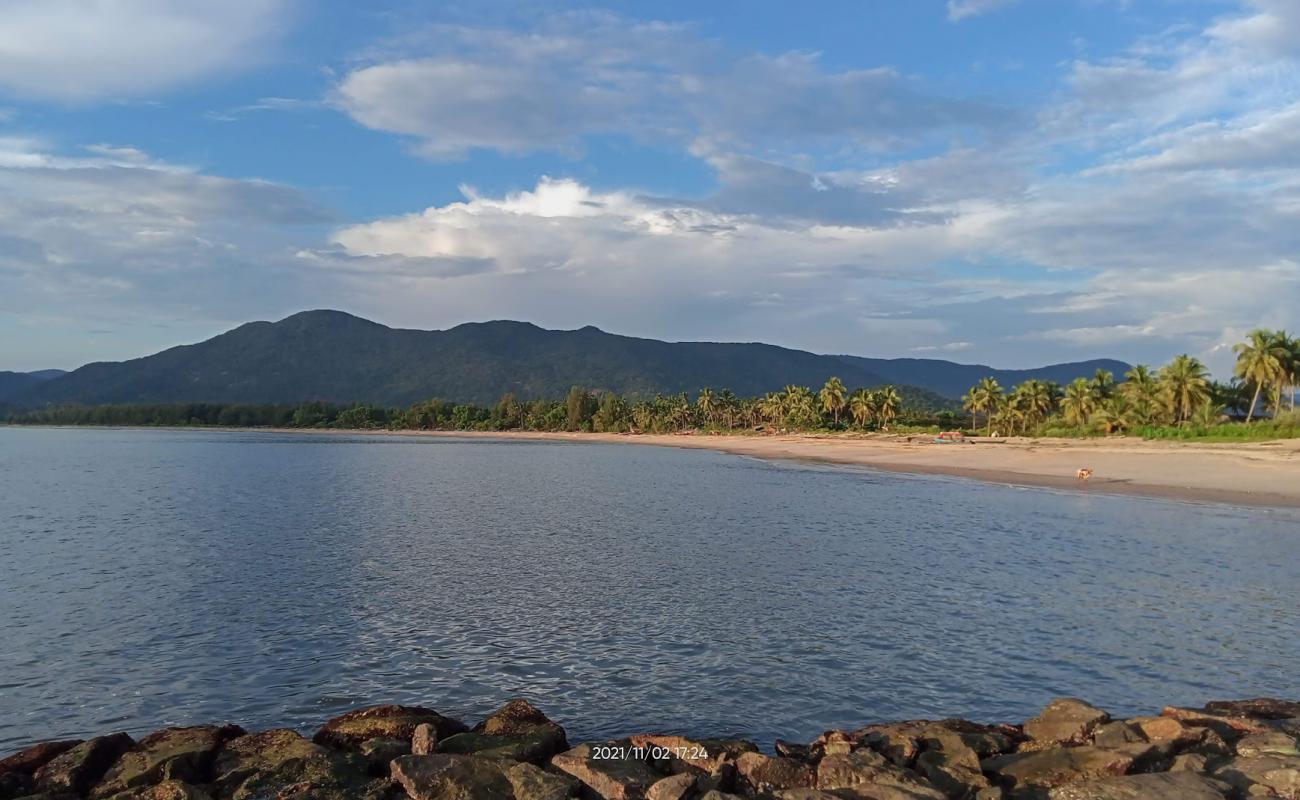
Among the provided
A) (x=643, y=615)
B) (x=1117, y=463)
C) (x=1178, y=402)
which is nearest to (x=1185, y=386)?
(x=1178, y=402)

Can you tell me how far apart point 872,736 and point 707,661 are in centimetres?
518

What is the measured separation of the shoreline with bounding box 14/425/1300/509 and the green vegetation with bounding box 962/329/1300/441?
5.97 metres

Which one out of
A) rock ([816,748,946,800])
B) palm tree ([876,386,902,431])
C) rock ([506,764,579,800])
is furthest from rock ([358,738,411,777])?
palm tree ([876,386,902,431])

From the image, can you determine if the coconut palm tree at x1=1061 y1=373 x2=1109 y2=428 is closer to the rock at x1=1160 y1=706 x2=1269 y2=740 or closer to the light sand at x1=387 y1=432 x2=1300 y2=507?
the light sand at x1=387 y1=432 x2=1300 y2=507

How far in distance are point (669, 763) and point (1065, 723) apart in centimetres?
531

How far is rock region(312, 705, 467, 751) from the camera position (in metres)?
10.7

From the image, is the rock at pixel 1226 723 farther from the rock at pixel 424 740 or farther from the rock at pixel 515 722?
the rock at pixel 424 740

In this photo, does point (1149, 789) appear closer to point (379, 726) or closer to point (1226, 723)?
point (1226, 723)

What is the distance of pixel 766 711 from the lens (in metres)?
13.1

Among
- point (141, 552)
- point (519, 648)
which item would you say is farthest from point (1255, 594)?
point (141, 552)

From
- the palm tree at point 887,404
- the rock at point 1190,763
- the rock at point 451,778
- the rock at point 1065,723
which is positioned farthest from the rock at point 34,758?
the palm tree at point 887,404

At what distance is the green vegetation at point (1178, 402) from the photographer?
77019 millimetres

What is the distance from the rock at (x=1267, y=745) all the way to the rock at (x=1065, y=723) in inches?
59.4

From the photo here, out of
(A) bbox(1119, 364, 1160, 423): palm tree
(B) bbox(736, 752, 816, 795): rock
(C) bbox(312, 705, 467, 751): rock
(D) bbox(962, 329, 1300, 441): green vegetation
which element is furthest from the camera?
(A) bbox(1119, 364, 1160, 423): palm tree
